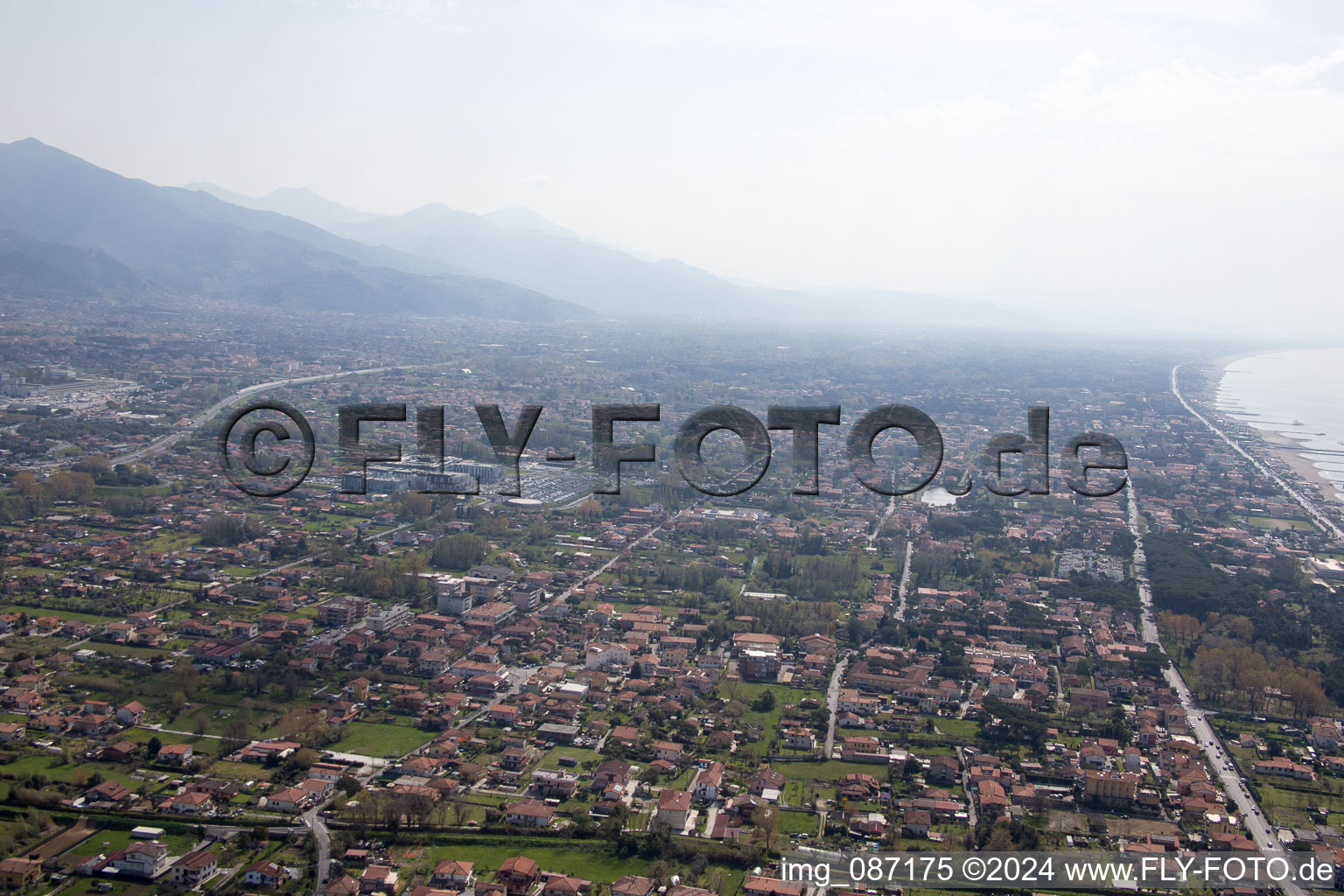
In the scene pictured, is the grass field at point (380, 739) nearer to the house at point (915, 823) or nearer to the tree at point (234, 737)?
the tree at point (234, 737)

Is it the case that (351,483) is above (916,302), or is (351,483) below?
below


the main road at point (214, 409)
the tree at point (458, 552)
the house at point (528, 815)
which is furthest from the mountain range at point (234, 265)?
the house at point (528, 815)

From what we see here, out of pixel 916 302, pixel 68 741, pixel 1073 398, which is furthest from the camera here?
pixel 916 302

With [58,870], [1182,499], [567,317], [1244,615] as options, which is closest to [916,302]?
[567,317]

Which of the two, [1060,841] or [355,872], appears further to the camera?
[1060,841]

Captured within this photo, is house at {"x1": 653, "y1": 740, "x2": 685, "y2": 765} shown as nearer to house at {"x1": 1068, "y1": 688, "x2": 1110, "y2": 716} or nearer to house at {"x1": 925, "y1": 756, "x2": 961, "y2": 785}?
house at {"x1": 925, "y1": 756, "x2": 961, "y2": 785}

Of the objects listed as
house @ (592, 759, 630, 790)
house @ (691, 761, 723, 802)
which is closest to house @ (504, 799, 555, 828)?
house @ (592, 759, 630, 790)

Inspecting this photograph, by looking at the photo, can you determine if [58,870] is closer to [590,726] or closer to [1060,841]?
[590,726]
